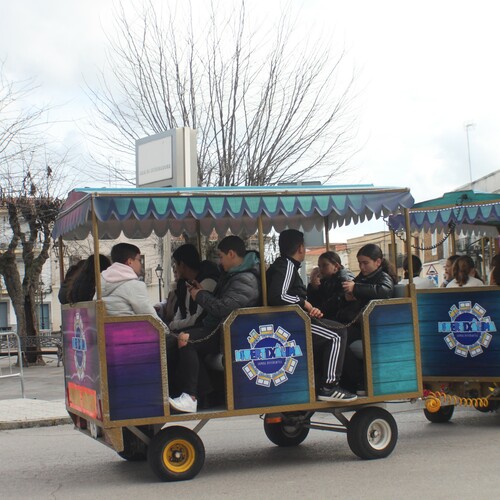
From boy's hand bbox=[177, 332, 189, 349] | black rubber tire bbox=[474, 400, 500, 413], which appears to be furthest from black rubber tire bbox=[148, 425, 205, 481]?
black rubber tire bbox=[474, 400, 500, 413]

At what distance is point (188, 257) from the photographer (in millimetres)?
8695

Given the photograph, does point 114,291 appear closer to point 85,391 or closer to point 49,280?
point 85,391

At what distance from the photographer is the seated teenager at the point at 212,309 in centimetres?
753

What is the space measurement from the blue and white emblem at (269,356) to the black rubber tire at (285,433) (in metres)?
1.50

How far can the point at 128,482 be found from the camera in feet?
25.0

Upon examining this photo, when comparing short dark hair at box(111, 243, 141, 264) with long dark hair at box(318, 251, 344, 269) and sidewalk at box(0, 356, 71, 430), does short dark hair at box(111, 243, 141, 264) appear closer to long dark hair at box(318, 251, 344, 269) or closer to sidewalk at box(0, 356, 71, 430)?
long dark hair at box(318, 251, 344, 269)

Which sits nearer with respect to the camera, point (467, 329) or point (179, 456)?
point (179, 456)

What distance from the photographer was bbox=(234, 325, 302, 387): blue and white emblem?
7.64m

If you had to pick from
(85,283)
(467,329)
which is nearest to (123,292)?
(85,283)

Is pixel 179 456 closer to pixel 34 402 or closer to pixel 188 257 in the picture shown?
pixel 188 257

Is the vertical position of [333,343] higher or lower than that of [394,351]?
higher

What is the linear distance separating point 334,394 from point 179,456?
1432mm

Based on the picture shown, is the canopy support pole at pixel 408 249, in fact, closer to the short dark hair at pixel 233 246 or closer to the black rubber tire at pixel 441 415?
the short dark hair at pixel 233 246

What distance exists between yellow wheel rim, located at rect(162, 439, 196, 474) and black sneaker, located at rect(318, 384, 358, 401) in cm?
122
